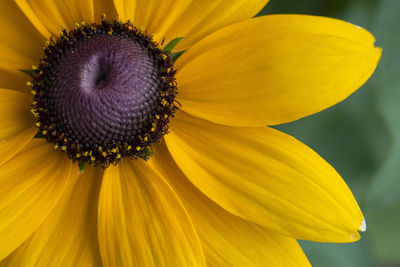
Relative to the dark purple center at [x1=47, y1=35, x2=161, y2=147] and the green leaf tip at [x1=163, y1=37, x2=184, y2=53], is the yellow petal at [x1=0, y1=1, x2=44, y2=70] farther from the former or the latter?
the green leaf tip at [x1=163, y1=37, x2=184, y2=53]

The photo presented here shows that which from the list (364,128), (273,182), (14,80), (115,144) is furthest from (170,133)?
(364,128)

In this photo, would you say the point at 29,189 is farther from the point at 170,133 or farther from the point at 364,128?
the point at 364,128

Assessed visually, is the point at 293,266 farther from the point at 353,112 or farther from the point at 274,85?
the point at 353,112

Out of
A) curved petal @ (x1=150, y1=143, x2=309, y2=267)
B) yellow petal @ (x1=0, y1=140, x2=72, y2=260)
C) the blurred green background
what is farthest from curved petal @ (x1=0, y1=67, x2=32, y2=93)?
the blurred green background

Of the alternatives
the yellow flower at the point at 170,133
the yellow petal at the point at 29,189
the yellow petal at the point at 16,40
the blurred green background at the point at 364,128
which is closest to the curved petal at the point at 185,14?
the yellow flower at the point at 170,133

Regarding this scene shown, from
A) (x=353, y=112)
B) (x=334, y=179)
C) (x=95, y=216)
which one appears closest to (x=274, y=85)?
(x=334, y=179)

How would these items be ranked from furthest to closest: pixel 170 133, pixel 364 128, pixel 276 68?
pixel 364 128, pixel 170 133, pixel 276 68

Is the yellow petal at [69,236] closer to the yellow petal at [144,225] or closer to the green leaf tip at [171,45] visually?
the yellow petal at [144,225]
